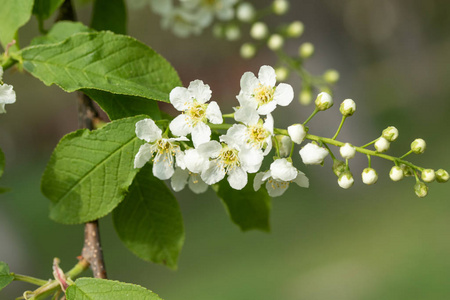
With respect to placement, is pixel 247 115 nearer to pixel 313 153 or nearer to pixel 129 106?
pixel 313 153

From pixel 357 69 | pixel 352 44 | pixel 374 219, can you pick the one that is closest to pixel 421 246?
pixel 374 219

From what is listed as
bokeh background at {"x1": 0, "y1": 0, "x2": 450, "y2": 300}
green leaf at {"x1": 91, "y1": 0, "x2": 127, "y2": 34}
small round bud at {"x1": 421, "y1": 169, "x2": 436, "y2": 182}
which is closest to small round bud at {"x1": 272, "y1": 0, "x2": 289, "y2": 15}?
green leaf at {"x1": 91, "y1": 0, "x2": 127, "y2": 34}

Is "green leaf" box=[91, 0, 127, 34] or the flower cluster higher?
"green leaf" box=[91, 0, 127, 34]

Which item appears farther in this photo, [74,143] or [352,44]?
[352,44]

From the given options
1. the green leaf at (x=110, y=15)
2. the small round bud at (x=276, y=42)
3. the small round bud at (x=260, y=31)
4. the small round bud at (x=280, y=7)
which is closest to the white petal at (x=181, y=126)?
the green leaf at (x=110, y=15)

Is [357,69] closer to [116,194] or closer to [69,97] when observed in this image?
[69,97]

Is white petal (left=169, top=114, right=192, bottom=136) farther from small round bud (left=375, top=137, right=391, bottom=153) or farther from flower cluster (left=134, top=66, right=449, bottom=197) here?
small round bud (left=375, top=137, right=391, bottom=153)

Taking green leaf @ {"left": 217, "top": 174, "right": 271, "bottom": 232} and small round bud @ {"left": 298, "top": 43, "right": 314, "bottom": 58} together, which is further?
small round bud @ {"left": 298, "top": 43, "right": 314, "bottom": 58}
